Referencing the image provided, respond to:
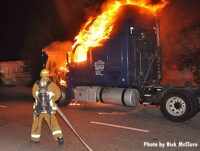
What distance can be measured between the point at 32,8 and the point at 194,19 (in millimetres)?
18573

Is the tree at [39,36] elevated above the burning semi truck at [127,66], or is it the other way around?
the tree at [39,36]

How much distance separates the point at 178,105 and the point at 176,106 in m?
0.07

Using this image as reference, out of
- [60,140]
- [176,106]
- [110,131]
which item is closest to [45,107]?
[60,140]

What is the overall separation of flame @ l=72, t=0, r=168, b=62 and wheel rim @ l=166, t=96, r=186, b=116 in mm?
3159

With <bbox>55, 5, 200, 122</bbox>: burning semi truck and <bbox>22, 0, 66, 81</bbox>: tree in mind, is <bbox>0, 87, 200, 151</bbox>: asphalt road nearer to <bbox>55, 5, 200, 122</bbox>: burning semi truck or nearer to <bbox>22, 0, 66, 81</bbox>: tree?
<bbox>55, 5, 200, 122</bbox>: burning semi truck

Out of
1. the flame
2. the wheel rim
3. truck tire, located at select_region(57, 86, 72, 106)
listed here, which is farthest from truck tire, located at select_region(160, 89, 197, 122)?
truck tire, located at select_region(57, 86, 72, 106)

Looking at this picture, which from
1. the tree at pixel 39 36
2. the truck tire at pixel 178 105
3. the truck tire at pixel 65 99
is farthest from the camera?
the tree at pixel 39 36

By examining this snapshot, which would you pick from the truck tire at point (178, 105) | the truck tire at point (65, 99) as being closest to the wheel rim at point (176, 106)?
the truck tire at point (178, 105)

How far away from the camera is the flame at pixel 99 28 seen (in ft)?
40.8

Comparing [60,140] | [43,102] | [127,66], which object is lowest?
[60,140]

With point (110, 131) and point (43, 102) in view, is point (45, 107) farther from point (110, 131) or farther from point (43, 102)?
point (110, 131)

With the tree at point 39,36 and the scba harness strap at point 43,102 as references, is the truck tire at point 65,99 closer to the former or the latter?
the scba harness strap at point 43,102

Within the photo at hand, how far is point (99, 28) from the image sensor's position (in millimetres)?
12797

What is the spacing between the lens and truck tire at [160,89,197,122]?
10.1 metres
